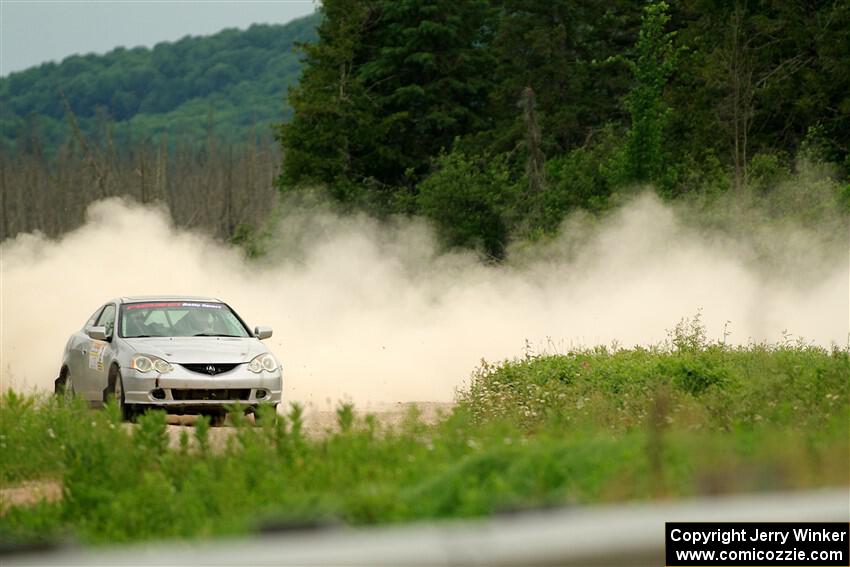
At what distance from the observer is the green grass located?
24.8ft

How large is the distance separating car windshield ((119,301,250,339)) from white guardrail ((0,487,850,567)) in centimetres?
1139

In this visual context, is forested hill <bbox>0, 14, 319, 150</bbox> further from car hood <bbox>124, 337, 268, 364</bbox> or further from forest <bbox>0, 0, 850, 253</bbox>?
car hood <bbox>124, 337, 268, 364</bbox>

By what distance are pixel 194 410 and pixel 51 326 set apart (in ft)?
40.8

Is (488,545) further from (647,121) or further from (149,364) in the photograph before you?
(647,121)

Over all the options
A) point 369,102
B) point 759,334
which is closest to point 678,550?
point 759,334

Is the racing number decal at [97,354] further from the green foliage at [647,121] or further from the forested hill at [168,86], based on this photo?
the forested hill at [168,86]

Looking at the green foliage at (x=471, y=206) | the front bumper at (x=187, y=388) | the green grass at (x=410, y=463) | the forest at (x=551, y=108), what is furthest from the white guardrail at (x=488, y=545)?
the green foliage at (x=471, y=206)

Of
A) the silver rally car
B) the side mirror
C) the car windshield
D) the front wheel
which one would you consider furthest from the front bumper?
the front wheel

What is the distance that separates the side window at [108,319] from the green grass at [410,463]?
3.56m

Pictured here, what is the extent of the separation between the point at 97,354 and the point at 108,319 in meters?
1.16

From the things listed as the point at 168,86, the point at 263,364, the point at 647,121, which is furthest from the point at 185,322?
the point at 168,86

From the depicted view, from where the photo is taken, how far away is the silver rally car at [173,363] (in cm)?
1549

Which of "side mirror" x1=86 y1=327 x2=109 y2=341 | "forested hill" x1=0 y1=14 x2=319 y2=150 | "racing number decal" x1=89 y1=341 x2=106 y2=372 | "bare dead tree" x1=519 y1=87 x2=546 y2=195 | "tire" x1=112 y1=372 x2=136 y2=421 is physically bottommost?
"tire" x1=112 y1=372 x2=136 y2=421

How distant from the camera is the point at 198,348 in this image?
16016mm
